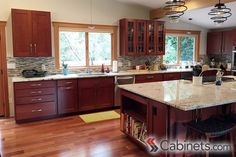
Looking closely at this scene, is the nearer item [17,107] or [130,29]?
[17,107]

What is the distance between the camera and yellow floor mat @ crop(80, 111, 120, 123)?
4.46 metres

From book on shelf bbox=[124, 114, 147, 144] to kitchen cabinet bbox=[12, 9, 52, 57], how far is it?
7.81ft

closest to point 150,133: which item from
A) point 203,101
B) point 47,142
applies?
point 203,101

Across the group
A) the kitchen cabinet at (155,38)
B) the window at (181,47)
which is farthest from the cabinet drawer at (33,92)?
the window at (181,47)

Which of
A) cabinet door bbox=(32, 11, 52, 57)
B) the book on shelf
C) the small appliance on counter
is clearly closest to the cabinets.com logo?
the book on shelf

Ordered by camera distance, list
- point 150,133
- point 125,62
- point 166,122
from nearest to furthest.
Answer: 1. point 166,122
2. point 150,133
3. point 125,62

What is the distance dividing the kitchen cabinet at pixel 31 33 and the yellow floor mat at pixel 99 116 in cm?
158

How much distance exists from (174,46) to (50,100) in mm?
4255

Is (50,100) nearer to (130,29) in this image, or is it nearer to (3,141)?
(3,141)

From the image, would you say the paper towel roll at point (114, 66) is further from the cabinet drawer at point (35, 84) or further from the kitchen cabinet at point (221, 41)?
the kitchen cabinet at point (221, 41)

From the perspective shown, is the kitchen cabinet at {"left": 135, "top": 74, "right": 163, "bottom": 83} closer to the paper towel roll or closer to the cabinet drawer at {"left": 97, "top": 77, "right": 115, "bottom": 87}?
the paper towel roll

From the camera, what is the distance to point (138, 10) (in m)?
5.95

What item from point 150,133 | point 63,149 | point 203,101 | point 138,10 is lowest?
point 63,149

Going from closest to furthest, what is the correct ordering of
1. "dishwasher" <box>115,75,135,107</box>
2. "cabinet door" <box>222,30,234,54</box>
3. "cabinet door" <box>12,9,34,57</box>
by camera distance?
"cabinet door" <box>12,9,34,57</box>, "dishwasher" <box>115,75,135,107</box>, "cabinet door" <box>222,30,234,54</box>
